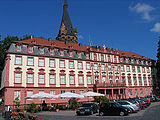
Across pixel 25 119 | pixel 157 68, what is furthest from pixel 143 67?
pixel 25 119

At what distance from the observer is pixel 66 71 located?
1574 inches

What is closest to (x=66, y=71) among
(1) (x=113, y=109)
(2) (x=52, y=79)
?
(2) (x=52, y=79)

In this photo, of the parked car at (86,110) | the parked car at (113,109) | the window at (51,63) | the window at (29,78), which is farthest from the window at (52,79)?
the parked car at (113,109)

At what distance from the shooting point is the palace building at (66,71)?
3394 centimetres

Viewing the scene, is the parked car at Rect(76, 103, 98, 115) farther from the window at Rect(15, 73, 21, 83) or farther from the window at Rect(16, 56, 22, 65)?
the window at Rect(16, 56, 22, 65)

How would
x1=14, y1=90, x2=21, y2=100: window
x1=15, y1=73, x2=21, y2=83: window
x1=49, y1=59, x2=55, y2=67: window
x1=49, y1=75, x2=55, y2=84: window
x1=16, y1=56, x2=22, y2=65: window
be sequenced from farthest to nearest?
x1=49, y1=59, x2=55, y2=67: window
x1=49, y1=75, x2=55, y2=84: window
x1=16, y1=56, x2=22, y2=65: window
x1=15, y1=73, x2=21, y2=83: window
x1=14, y1=90, x2=21, y2=100: window

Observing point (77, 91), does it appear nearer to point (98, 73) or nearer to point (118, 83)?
point (98, 73)

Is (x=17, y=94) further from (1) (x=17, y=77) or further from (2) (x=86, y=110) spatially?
(2) (x=86, y=110)

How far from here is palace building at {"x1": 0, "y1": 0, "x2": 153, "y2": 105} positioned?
33.9 metres

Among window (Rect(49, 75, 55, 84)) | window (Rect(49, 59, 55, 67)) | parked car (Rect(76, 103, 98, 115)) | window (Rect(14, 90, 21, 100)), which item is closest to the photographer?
parked car (Rect(76, 103, 98, 115))

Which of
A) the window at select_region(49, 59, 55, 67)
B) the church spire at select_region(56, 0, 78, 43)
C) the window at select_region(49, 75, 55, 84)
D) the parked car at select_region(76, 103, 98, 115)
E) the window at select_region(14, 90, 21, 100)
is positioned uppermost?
the church spire at select_region(56, 0, 78, 43)

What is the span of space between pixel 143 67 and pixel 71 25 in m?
39.8

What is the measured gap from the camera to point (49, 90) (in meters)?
36.7

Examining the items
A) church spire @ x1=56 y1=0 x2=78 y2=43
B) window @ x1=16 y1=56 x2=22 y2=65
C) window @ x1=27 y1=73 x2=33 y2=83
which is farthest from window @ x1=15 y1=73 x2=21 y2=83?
church spire @ x1=56 y1=0 x2=78 y2=43
